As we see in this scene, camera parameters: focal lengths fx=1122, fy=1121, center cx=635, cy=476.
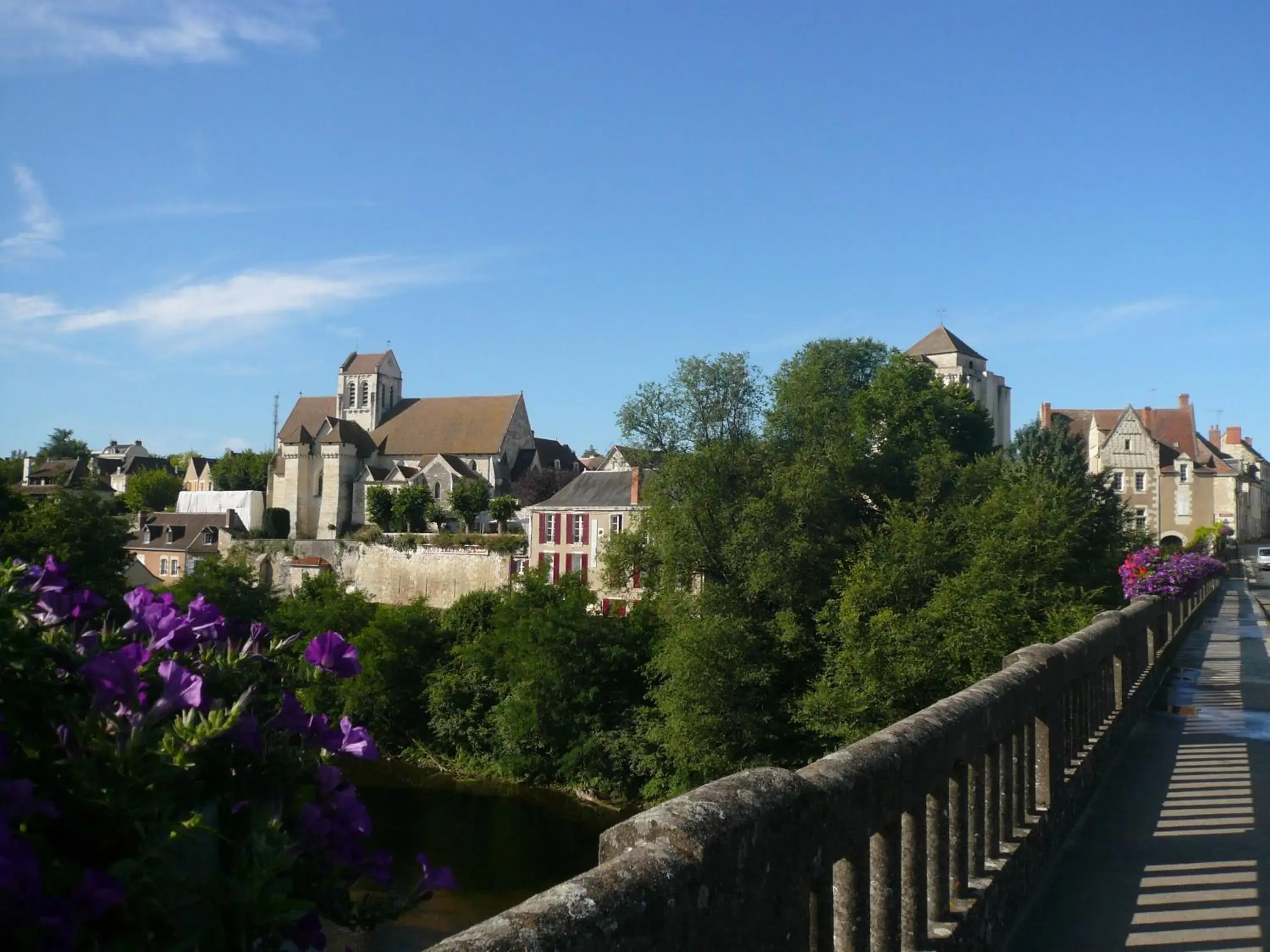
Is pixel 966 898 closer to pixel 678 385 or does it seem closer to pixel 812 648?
pixel 812 648

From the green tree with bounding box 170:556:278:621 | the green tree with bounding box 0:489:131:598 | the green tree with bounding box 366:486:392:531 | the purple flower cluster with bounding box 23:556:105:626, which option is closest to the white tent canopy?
the green tree with bounding box 366:486:392:531

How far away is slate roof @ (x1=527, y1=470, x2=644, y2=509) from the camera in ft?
182

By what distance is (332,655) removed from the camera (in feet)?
7.75

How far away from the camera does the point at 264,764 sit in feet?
6.65

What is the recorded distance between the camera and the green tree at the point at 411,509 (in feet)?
235

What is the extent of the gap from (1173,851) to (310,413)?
96.7 metres

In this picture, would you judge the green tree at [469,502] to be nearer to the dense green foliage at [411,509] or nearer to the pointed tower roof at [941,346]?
the dense green foliage at [411,509]

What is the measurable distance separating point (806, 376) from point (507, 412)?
116ft

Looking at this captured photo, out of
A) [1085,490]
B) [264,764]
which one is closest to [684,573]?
[1085,490]

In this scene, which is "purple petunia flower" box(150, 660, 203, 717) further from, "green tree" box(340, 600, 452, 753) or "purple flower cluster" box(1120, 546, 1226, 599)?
"green tree" box(340, 600, 452, 753)

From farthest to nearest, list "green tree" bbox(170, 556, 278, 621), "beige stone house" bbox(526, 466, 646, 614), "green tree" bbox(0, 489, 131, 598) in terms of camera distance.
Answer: "beige stone house" bbox(526, 466, 646, 614), "green tree" bbox(170, 556, 278, 621), "green tree" bbox(0, 489, 131, 598)

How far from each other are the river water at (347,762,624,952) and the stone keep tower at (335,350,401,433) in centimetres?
6006

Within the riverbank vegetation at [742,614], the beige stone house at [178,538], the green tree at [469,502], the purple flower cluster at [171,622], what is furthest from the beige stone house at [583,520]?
the purple flower cluster at [171,622]

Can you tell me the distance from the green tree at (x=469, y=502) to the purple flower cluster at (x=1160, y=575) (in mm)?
56083
